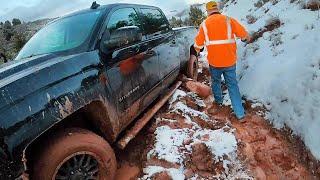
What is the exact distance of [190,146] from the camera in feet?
14.8

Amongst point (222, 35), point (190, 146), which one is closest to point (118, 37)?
point (190, 146)

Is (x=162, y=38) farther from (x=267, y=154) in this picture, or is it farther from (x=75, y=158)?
(x=75, y=158)

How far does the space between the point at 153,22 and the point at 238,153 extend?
2.55m

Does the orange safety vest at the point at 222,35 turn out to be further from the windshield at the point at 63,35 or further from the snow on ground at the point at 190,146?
the windshield at the point at 63,35

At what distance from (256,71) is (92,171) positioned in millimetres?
3773

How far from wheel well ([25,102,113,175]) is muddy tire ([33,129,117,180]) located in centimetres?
11

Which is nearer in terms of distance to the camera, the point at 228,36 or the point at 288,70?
the point at 288,70

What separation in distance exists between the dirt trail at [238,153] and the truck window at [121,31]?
1.31 m

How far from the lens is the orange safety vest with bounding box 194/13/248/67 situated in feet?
18.4

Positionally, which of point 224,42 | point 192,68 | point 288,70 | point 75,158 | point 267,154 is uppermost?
point 224,42

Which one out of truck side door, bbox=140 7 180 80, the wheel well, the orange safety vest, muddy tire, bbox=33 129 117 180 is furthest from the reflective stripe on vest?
muddy tire, bbox=33 129 117 180

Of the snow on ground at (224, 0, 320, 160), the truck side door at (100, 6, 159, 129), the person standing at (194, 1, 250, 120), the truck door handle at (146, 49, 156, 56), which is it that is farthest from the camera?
the person standing at (194, 1, 250, 120)

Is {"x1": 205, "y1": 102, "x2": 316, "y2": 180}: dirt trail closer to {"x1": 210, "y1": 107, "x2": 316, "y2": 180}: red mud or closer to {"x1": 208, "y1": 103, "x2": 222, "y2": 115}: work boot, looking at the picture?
{"x1": 210, "y1": 107, "x2": 316, "y2": 180}: red mud

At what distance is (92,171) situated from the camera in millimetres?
3475
